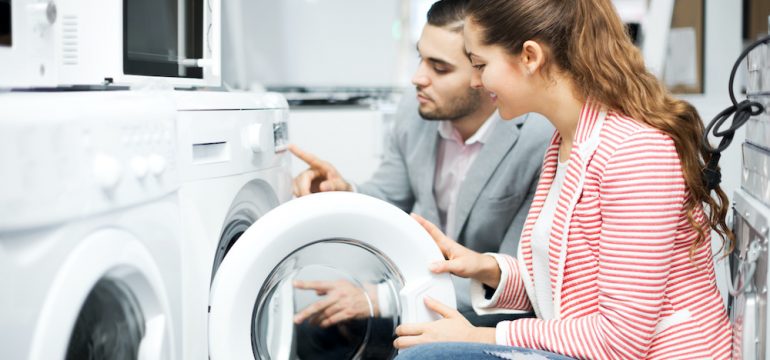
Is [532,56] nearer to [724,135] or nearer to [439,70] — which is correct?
[724,135]

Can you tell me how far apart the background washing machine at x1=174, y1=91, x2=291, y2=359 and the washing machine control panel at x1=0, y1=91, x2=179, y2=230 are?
Result: 13 cm

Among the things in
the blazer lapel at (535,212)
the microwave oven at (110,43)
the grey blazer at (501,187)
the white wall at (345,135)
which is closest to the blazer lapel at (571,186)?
the blazer lapel at (535,212)

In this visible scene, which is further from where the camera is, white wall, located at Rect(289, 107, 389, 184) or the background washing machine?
white wall, located at Rect(289, 107, 389, 184)

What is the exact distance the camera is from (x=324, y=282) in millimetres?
1576

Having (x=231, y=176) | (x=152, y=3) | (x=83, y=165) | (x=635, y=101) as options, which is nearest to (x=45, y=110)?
(x=83, y=165)

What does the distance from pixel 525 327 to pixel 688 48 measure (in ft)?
7.79

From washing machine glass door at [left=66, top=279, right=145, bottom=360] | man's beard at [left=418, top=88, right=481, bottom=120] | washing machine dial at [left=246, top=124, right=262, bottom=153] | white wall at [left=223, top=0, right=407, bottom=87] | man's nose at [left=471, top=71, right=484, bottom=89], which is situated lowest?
washing machine glass door at [left=66, top=279, right=145, bottom=360]

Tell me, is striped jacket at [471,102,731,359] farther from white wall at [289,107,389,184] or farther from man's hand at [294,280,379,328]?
white wall at [289,107,389,184]

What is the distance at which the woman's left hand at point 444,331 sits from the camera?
1278 millimetres

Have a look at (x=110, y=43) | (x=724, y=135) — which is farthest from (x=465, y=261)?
(x=110, y=43)

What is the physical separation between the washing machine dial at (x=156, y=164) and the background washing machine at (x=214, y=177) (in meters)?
0.10

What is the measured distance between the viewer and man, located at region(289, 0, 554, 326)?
1835 mm

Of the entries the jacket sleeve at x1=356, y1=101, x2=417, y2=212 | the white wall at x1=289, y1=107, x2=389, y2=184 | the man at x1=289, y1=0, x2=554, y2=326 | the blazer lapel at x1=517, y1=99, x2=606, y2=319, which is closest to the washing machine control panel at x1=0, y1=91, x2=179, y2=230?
the blazer lapel at x1=517, y1=99, x2=606, y2=319

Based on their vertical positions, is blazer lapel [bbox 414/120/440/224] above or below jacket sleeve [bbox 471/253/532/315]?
above
